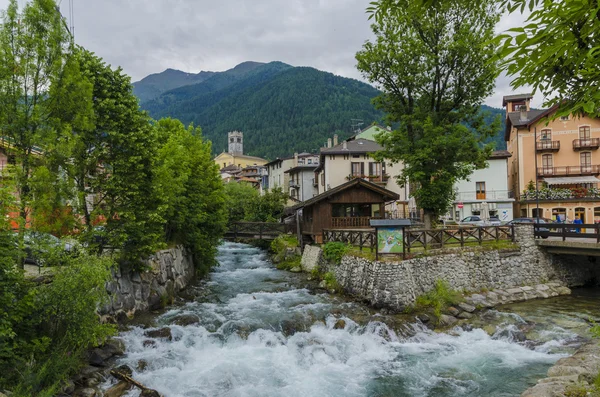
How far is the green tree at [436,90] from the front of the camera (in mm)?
22938

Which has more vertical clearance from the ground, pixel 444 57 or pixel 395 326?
pixel 444 57

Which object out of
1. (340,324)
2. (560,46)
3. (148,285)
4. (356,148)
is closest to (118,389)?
(148,285)

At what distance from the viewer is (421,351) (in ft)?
45.3

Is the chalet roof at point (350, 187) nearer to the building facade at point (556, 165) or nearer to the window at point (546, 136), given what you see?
the building facade at point (556, 165)

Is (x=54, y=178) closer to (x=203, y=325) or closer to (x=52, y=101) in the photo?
(x=52, y=101)

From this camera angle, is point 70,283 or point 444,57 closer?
point 70,283

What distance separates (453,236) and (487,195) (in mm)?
28032

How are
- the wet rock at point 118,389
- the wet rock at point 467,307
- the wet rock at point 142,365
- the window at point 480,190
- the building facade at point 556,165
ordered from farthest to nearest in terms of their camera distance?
the window at point 480,190 < the building facade at point 556,165 < the wet rock at point 467,307 < the wet rock at point 142,365 < the wet rock at point 118,389

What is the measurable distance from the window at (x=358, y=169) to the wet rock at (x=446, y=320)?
31.9m

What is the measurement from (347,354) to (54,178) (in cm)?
1133

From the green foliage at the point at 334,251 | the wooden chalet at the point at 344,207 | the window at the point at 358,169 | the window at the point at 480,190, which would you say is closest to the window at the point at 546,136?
the window at the point at 480,190

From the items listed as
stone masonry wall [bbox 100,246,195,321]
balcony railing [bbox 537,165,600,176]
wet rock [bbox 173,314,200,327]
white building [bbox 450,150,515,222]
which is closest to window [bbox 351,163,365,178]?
white building [bbox 450,150,515,222]

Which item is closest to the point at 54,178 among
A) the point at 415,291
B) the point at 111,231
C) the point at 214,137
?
the point at 111,231

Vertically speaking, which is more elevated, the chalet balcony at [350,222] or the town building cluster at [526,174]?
the town building cluster at [526,174]
